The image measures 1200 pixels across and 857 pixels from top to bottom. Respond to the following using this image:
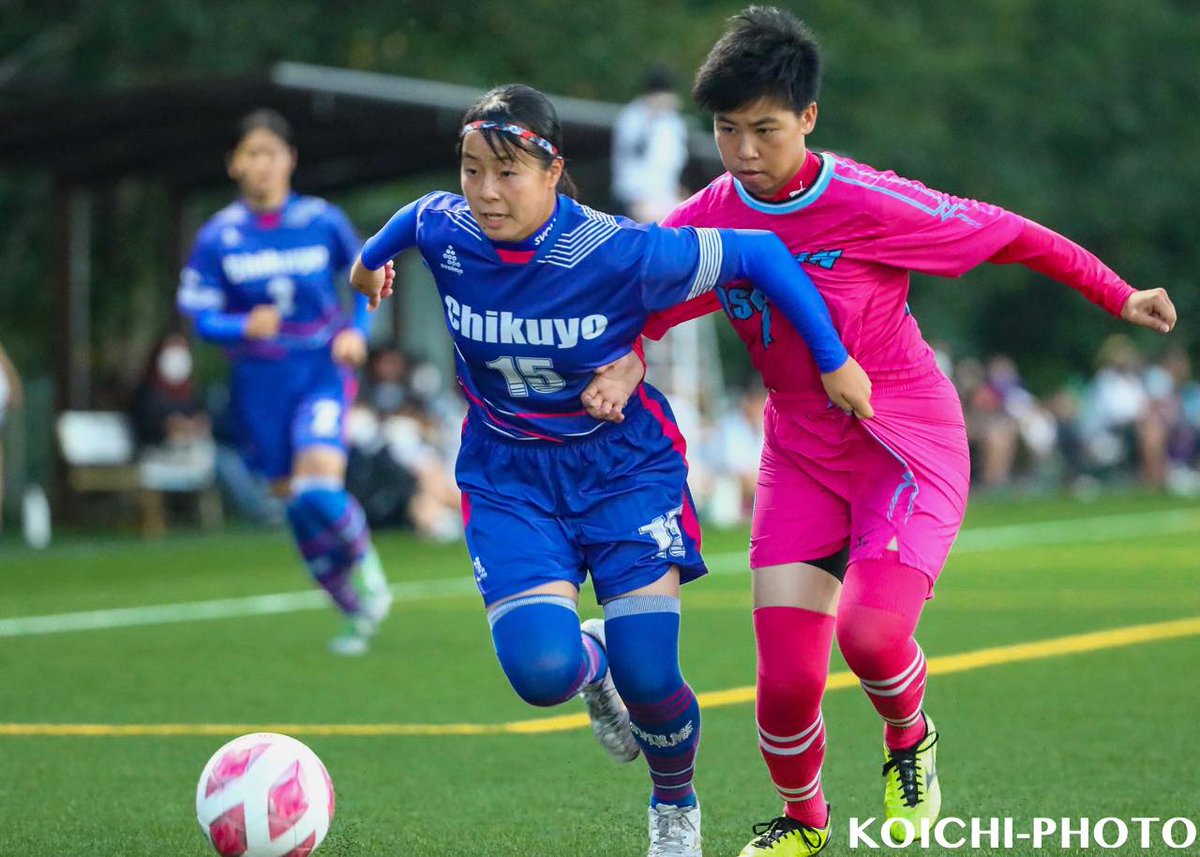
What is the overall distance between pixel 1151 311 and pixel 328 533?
5317mm

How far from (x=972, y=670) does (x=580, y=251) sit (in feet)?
14.5

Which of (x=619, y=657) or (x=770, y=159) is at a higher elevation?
(x=770, y=159)

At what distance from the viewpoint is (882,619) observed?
523 centimetres

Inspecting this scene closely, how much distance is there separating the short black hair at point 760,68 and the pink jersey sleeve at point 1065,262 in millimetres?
706

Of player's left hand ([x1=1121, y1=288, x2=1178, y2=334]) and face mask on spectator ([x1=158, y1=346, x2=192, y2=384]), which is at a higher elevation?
player's left hand ([x1=1121, y1=288, x2=1178, y2=334])

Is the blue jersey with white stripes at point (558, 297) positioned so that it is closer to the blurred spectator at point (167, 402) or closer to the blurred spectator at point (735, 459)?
the blurred spectator at point (735, 459)

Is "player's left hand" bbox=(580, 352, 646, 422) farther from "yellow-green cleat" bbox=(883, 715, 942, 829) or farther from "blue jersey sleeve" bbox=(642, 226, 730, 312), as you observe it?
"yellow-green cleat" bbox=(883, 715, 942, 829)

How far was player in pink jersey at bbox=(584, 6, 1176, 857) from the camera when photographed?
5.34m

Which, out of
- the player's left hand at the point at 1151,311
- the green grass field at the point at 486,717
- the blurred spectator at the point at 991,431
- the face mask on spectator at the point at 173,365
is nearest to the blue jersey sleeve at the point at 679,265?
the player's left hand at the point at 1151,311

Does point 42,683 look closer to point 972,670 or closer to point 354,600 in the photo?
point 354,600

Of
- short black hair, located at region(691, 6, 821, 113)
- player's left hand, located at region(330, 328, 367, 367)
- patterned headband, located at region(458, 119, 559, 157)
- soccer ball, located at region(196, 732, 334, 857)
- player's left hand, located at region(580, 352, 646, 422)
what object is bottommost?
soccer ball, located at region(196, 732, 334, 857)

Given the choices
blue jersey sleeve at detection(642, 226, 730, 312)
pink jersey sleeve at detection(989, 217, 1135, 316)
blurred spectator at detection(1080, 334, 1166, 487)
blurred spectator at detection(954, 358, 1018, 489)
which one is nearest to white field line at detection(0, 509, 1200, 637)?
blue jersey sleeve at detection(642, 226, 730, 312)

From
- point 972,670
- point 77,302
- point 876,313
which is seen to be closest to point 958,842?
point 876,313

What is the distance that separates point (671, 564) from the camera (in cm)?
535
